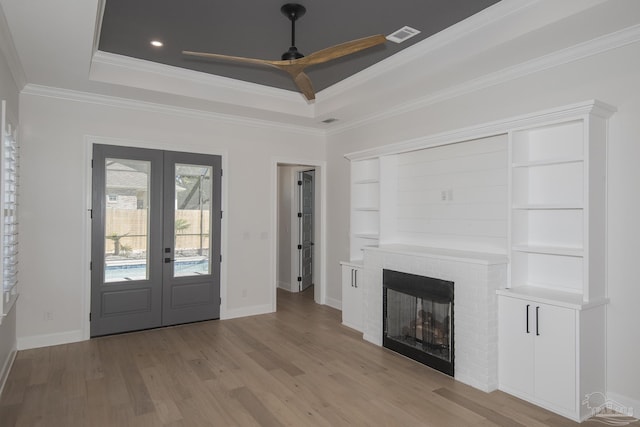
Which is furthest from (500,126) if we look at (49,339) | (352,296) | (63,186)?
(49,339)

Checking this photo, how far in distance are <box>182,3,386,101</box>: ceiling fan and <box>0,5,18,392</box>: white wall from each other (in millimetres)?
1566

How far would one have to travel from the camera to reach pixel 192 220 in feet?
17.6

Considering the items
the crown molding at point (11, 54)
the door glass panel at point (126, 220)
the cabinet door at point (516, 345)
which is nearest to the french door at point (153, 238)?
the door glass panel at point (126, 220)

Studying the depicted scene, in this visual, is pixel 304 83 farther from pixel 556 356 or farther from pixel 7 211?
pixel 556 356

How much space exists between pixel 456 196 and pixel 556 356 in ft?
6.03

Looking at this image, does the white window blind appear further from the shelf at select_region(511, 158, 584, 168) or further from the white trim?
the shelf at select_region(511, 158, 584, 168)

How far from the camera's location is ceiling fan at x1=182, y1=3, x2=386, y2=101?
2760 millimetres

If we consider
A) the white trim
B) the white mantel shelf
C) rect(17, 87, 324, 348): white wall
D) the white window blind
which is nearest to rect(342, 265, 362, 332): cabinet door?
the white mantel shelf

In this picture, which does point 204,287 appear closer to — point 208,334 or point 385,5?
point 208,334

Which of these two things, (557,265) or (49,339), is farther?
(49,339)

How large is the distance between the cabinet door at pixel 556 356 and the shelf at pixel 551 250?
44 cm

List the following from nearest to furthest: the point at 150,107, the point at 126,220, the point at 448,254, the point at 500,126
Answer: the point at 500,126 < the point at 448,254 < the point at 126,220 < the point at 150,107

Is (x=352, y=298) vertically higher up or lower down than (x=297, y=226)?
lower down

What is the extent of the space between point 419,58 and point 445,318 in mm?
2650
